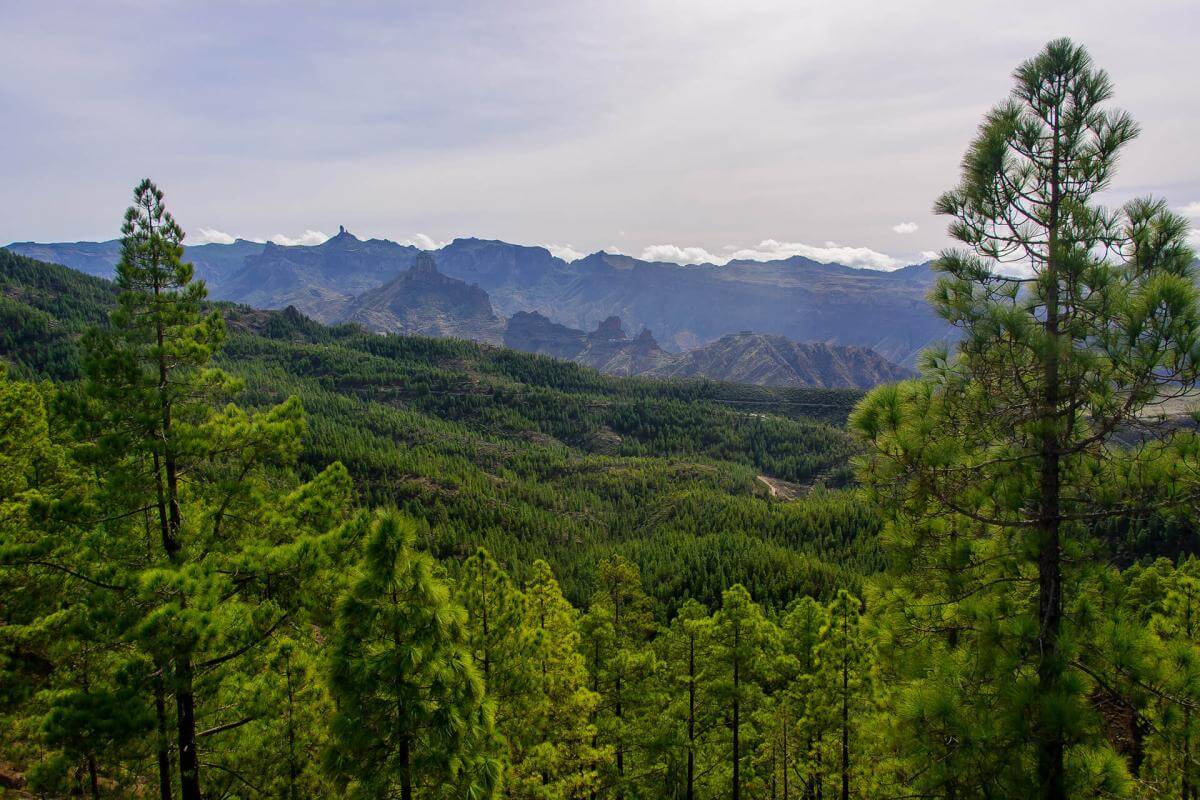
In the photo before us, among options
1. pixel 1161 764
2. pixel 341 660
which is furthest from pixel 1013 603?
pixel 1161 764

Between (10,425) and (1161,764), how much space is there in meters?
36.6

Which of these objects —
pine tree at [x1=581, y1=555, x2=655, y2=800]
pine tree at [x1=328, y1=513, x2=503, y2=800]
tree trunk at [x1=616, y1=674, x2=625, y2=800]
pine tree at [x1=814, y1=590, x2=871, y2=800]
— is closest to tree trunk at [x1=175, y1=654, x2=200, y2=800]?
pine tree at [x1=328, y1=513, x2=503, y2=800]

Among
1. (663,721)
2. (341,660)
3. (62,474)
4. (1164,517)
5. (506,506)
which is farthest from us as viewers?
(506,506)

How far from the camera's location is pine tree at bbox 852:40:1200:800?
709 centimetres

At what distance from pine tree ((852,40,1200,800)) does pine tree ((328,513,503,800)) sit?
24.6ft

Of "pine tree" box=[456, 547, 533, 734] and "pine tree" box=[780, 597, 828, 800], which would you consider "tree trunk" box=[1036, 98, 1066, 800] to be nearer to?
"pine tree" box=[780, 597, 828, 800]

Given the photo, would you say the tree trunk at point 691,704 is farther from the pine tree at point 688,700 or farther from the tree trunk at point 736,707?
the tree trunk at point 736,707

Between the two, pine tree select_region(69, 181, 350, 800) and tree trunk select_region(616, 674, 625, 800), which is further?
tree trunk select_region(616, 674, 625, 800)

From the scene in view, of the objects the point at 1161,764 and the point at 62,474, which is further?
the point at 62,474

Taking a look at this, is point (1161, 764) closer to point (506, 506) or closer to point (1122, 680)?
point (1122, 680)

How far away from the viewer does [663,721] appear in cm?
2347

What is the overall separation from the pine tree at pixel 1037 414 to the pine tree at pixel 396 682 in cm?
748

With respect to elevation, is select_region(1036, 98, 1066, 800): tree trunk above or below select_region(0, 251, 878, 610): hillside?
above

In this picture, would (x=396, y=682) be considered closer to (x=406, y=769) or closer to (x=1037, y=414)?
(x=406, y=769)
